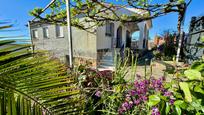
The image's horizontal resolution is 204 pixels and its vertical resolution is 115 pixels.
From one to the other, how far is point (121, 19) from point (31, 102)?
6259mm

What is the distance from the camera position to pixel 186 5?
544 centimetres

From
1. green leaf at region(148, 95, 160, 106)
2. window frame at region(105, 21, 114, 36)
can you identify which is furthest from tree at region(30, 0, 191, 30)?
window frame at region(105, 21, 114, 36)

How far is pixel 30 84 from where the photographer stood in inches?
35.7

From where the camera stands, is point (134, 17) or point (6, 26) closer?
point (6, 26)

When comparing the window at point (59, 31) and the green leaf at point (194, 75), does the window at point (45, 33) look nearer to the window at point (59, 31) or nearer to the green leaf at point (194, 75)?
the window at point (59, 31)

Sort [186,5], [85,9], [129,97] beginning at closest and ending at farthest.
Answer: [129,97] → [186,5] → [85,9]

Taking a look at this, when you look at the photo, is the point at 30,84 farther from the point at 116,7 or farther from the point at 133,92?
the point at 116,7

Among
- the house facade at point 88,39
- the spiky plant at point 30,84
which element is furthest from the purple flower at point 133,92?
the house facade at point 88,39

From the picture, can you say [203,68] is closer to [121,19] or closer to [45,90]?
[45,90]

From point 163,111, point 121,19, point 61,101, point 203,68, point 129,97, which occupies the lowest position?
point 129,97

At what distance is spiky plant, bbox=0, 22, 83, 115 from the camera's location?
0.86 m

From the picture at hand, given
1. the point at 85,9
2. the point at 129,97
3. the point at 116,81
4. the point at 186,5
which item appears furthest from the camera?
the point at 85,9

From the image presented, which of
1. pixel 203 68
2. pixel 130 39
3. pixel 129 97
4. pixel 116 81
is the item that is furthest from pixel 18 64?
pixel 130 39

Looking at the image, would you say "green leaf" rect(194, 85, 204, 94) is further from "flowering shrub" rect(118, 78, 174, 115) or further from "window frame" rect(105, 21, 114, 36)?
"window frame" rect(105, 21, 114, 36)
